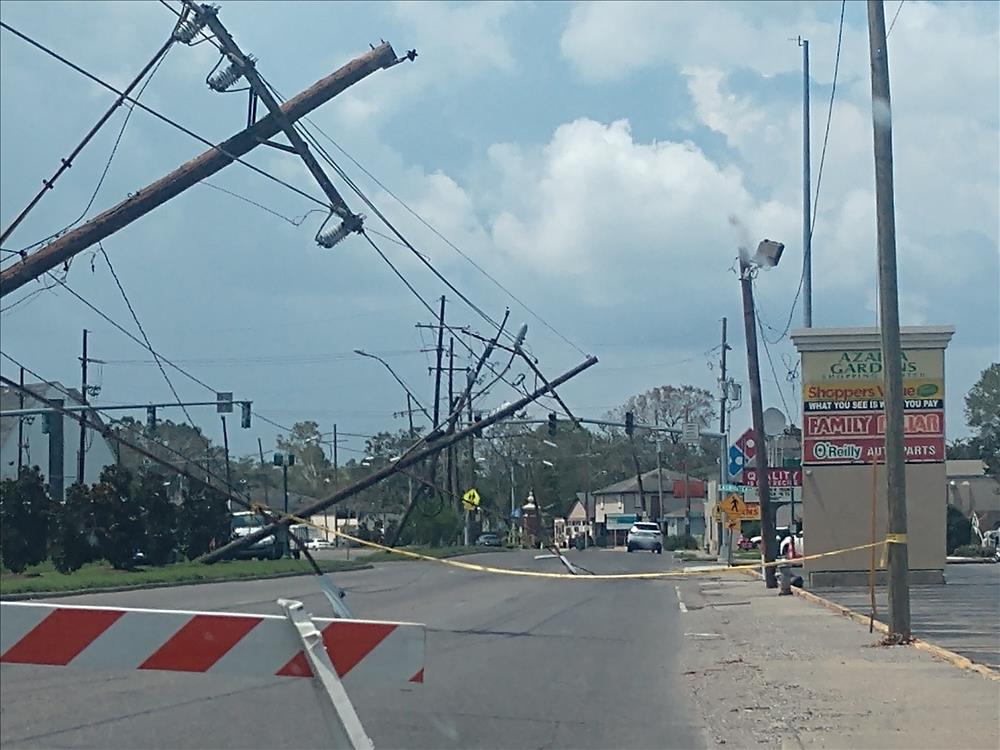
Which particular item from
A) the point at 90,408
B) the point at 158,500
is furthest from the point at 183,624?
the point at 158,500

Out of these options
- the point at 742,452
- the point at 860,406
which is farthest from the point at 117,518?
the point at 742,452

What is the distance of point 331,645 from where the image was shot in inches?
187

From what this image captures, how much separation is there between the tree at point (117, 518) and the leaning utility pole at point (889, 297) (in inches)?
374

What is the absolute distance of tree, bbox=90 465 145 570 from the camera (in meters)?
11.7

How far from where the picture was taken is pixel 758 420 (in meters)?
33.7

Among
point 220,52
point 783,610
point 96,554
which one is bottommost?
point 783,610

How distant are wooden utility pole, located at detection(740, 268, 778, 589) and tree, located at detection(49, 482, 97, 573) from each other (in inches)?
915

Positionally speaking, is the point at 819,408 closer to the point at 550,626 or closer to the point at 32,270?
the point at 550,626

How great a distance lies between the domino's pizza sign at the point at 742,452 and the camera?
34750 mm

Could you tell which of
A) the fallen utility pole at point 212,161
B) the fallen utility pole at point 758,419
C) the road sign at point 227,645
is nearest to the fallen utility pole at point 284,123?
the fallen utility pole at point 212,161

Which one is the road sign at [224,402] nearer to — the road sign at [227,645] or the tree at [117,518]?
the tree at [117,518]

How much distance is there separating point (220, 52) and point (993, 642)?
13.0 meters

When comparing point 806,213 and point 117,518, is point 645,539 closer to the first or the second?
point 806,213

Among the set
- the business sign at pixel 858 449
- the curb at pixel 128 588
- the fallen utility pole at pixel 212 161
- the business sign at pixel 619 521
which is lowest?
the business sign at pixel 619 521
